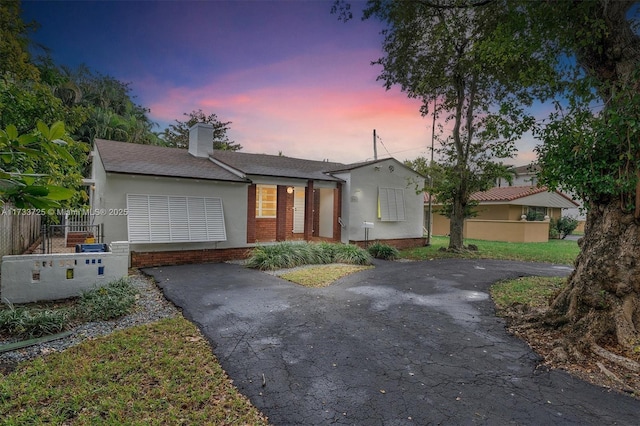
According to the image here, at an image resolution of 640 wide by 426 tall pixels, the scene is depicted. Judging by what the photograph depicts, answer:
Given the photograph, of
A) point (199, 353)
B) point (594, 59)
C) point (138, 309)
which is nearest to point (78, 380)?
point (199, 353)

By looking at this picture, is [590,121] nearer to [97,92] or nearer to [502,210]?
[502,210]

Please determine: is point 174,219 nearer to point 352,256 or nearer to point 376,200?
point 352,256

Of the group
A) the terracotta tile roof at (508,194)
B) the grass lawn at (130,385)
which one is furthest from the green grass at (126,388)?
the terracotta tile roof at (508,194)

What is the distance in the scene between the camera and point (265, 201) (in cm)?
1530

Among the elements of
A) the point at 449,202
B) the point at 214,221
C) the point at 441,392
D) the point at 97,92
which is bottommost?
the point at 441,392

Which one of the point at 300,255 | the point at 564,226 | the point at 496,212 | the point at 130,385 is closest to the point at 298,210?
the point at 300,255

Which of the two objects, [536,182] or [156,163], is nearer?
[536,182]

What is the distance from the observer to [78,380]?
3.47 m

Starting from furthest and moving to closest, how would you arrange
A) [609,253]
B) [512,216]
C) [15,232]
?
[512,216] → [15,232] → [609,253]

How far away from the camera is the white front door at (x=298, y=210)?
16.4m

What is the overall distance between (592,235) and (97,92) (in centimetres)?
3722

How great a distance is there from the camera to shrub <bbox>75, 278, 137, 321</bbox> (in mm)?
5422

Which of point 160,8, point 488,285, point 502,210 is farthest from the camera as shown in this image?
point 502,210

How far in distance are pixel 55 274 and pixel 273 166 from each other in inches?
360
